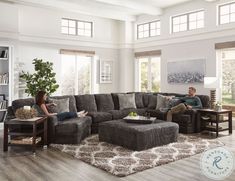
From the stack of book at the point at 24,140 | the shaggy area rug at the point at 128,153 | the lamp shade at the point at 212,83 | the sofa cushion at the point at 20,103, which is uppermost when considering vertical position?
the lamp shade at the point at 212,83

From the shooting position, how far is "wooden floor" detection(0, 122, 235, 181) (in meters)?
3.28

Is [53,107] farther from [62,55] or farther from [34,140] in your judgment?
[62,55]

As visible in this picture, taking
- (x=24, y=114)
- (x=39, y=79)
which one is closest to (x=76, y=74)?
(x=39, y=79)

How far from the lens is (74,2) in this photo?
23.7 ft

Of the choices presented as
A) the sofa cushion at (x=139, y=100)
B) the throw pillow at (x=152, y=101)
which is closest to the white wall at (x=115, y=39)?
the throw pillow at (x=152, y=101)

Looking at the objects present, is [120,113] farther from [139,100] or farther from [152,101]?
[152,101]

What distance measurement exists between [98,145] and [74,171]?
1.32 metres

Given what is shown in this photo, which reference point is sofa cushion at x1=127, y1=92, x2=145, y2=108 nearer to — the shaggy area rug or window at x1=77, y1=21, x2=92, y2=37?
the shaggy area rug

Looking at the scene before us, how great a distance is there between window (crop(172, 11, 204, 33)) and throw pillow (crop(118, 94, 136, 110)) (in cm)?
291

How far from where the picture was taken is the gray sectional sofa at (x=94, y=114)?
16.0 feet

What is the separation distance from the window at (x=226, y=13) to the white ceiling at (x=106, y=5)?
125 centimetres

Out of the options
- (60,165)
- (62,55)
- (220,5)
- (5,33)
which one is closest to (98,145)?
(60,165)

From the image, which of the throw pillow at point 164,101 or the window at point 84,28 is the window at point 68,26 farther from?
the throw pillow at point 164,101

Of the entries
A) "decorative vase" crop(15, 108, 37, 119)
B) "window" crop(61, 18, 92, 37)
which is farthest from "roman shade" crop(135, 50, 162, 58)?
"decorative vase" crop(15, 108, 37, 119)
